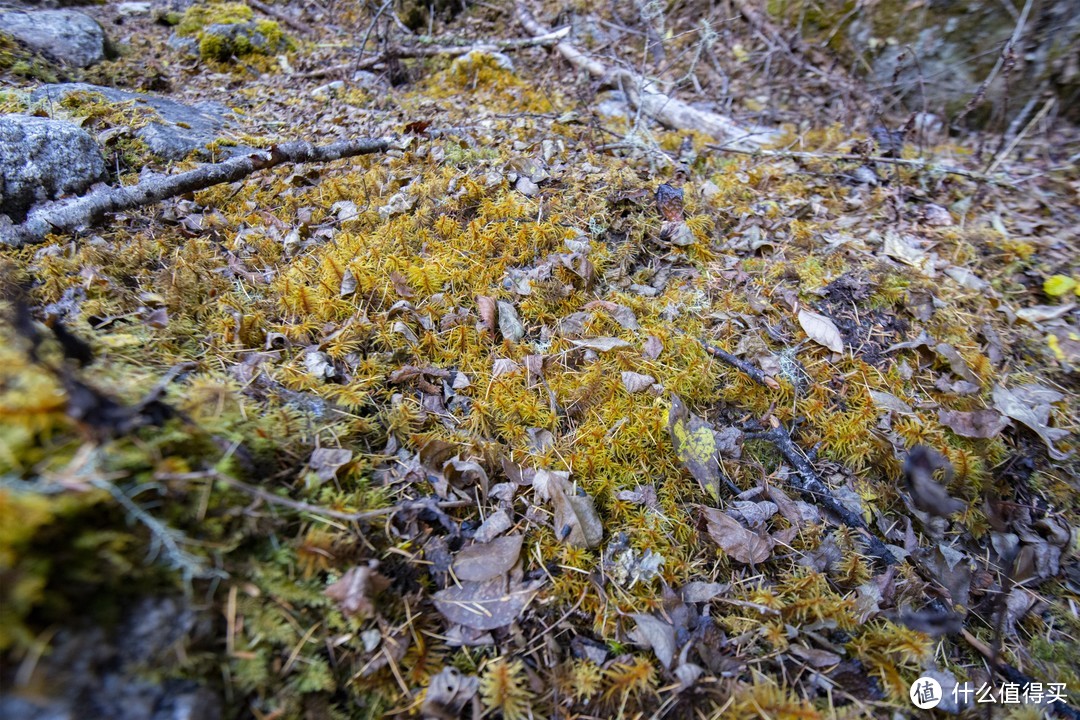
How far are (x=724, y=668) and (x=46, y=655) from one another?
6.40ft

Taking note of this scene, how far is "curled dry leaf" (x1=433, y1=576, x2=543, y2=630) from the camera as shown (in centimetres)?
184

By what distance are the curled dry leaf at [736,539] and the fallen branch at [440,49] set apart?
633 cm

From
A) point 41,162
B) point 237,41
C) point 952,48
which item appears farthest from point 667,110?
point 41,162

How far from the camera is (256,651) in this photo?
1472mm

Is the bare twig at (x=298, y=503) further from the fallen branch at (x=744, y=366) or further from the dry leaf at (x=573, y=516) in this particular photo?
the fallen branch at (x=744, y=366)

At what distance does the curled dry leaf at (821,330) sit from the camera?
3.08m

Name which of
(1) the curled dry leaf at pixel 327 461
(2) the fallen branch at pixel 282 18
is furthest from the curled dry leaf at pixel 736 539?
(2) the fallen branch at pixel 282 18

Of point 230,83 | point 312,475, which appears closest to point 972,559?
point 312,475

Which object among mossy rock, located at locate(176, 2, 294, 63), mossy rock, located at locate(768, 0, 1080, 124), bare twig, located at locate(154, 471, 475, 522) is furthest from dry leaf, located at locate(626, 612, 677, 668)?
mossy rock, located at locate(176, 2, 294, 63)

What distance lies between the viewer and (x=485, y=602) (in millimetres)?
1878

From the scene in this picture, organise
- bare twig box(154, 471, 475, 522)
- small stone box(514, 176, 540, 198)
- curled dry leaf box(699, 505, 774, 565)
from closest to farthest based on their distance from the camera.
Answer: bare twig box(154, 471, 475, 522) < curled dry leaf box(699, 505, 774, 565) < small stone box(514, 176, 540, 198)

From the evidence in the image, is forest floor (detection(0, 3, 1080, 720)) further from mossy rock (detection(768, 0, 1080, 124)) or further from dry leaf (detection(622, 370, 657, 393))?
mossy rock (detection(768, 0, 1080, 124))

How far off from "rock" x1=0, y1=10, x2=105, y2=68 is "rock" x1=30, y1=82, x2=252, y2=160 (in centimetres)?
140

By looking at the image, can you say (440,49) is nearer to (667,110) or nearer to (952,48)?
(667,110)
